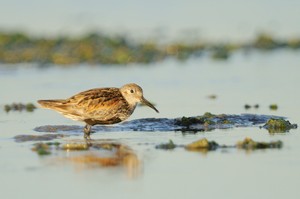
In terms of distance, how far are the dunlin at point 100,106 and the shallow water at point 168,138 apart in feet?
1.17

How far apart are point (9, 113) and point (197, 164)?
729cm

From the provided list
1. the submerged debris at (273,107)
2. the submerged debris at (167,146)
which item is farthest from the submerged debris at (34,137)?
the submerged debris at (273,107)

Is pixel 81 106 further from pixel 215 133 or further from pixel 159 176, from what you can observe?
pixel 159 176

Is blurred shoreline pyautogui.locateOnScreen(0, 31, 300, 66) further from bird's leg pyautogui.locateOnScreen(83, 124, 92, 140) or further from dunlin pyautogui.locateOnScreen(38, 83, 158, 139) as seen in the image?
bird's leg pyautogui.locateOnScreen(83, 124, 92, 140)

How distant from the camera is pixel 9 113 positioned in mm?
19641

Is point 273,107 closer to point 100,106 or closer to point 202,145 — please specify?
point 100,106

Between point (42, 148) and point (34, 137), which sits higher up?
point (34, 137)

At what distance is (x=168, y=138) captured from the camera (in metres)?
15.9

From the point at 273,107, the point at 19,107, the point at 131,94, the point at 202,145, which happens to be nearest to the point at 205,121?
the point at 131,94

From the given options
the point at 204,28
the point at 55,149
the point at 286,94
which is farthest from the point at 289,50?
the point at 55,149

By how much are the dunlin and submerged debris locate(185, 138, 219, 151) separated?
251 centimetres

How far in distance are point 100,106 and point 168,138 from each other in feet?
4.95

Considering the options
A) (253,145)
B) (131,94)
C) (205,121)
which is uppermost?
(131,94)

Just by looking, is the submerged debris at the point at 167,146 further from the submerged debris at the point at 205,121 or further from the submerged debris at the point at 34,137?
the submerged debris at the point at 34,137
